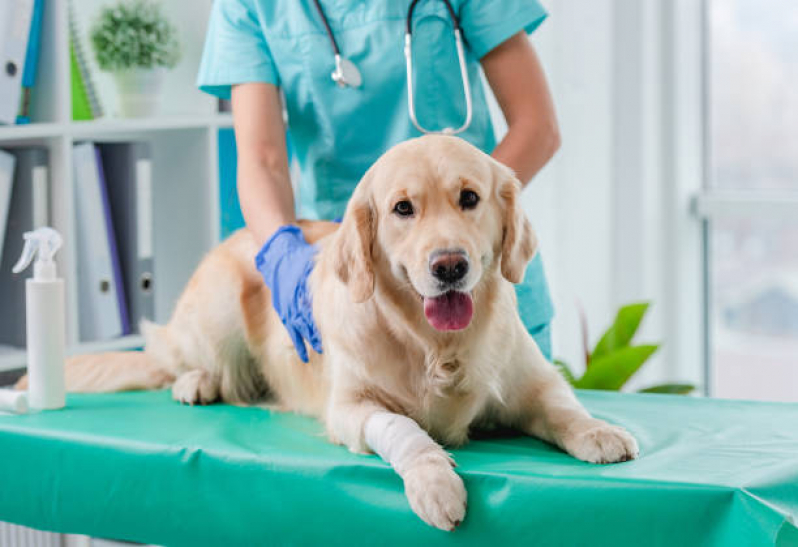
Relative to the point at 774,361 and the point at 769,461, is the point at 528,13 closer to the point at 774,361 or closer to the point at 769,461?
the point at 769,461

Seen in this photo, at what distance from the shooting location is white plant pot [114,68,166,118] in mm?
2367

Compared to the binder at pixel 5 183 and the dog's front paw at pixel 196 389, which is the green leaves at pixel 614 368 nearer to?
the dog's front paw at pixel 196 389

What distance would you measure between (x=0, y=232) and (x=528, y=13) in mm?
1206

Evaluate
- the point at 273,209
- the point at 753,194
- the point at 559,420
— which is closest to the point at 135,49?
the point at 273,209

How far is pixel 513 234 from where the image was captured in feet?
4.07

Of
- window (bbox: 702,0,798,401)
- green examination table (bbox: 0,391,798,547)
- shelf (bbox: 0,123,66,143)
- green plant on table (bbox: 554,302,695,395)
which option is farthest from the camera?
window (bbox: 702,0,798,401)

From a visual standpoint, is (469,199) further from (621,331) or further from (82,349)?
(621,331)

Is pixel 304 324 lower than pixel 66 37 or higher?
lower

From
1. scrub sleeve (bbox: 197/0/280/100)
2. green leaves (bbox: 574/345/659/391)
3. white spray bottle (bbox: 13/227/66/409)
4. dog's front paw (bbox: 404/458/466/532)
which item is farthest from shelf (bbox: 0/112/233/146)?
dog's front paw (bbox: 404/458/466/532)

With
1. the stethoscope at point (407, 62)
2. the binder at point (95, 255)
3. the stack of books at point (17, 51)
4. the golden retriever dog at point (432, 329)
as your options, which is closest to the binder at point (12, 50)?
the stack of books at point (17, 51)

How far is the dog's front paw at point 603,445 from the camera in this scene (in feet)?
3.69

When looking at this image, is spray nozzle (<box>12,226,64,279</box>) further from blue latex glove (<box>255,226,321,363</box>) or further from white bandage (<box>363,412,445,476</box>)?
white bandage (<box>363,412,445,476</box>)

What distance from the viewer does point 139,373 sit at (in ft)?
5.75

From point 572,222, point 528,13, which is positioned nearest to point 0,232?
point 528,13
